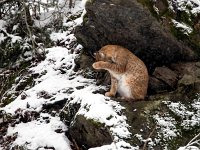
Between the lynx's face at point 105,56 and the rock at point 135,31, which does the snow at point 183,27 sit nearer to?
the rock at point 135,31

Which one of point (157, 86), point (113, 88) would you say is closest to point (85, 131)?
point (113, 88)

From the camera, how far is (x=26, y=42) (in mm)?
8586

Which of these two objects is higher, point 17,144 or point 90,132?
point 90,132

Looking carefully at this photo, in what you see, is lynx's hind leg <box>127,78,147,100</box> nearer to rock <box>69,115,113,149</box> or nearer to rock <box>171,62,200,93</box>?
rock <box>171,62,200,93</box>

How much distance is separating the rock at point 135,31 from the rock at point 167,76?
23 cm

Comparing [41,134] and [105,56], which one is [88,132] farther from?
[105,56]

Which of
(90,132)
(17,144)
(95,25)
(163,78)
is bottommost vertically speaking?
(17,144)

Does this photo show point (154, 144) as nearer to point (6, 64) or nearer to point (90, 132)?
point (90, 132)

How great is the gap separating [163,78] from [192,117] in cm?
78

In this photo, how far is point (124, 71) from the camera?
233 inches

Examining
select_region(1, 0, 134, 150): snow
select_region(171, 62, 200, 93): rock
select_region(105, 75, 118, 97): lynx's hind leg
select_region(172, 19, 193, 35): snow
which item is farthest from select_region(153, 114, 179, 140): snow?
select_region(172, 19, 193, 35): snow

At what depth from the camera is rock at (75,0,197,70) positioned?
6.07 metres

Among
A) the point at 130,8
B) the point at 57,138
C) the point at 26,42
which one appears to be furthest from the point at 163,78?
the point at 26,42

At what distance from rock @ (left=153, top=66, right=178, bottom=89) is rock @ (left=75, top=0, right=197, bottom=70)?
0.23 m
